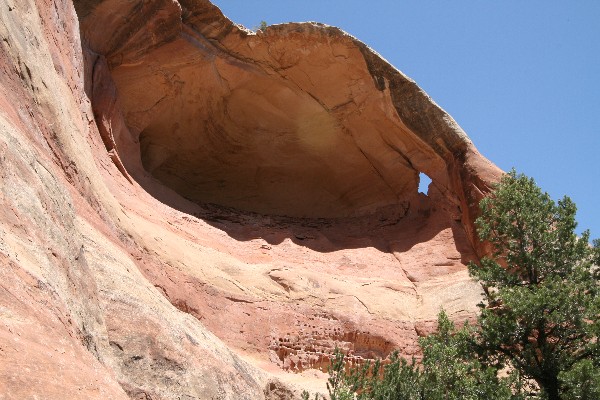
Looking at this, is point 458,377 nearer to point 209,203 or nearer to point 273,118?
point 209,203

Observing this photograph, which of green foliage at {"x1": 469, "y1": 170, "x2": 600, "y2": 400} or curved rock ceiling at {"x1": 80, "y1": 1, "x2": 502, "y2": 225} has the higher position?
curved rock ceiling at {"x1": 80, "y1": 1, "x2": 502, "y2": 225}

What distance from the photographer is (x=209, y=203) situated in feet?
87.2

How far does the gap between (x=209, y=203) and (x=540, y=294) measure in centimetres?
1466

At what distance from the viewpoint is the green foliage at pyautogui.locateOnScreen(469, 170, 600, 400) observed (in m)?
14.4

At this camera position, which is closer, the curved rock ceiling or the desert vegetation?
the desert vegetation

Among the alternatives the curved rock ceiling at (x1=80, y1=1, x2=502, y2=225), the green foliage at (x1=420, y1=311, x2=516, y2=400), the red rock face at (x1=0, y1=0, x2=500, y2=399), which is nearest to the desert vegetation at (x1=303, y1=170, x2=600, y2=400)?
the green foliage at (x1=420, y1=311, x2=516, y2=400)

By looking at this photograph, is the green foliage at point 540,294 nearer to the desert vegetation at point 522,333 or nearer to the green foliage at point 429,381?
the desert vegetation at point 522,333

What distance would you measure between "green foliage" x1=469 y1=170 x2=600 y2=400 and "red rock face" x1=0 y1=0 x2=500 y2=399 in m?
4.18

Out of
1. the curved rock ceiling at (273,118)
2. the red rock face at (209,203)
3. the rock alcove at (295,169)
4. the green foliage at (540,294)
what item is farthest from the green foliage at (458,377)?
the curved rock ceiling at (273,118)

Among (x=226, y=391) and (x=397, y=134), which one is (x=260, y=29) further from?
(x=226, y=391)

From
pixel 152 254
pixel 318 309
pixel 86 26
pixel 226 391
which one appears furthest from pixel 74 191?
pixel 86 26

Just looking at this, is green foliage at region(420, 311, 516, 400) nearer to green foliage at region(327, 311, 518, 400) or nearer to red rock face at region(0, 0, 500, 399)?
green foliage at region(327, 311, 518, 400)

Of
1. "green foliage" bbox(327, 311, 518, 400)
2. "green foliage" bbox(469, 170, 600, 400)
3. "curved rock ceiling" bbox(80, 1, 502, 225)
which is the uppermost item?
"curved rock ceiling" bbox(80, 1, 502, 225)

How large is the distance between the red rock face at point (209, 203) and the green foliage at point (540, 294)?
4185 mm
